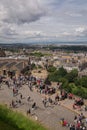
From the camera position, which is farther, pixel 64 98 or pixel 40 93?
pixel 40 93

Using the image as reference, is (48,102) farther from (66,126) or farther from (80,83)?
(80,83)

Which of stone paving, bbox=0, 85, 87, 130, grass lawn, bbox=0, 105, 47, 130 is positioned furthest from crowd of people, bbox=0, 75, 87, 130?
grass lawn, bbox=0, 105, 47, 130

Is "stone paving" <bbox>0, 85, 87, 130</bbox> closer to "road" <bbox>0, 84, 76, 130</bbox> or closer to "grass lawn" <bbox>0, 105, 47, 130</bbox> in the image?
"road" <bbox>0, 84, 76, 130</bbox>

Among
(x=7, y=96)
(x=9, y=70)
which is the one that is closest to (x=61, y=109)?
(x=7, y=96)

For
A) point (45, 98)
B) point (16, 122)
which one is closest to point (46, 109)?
point (45, 98)

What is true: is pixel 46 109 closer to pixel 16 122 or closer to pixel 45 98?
pixel 45 98

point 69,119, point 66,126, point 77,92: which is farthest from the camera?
point 77,92

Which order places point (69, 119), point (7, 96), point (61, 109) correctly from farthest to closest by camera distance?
point (7, 96) < point (61, 109) < point (69, 119)
